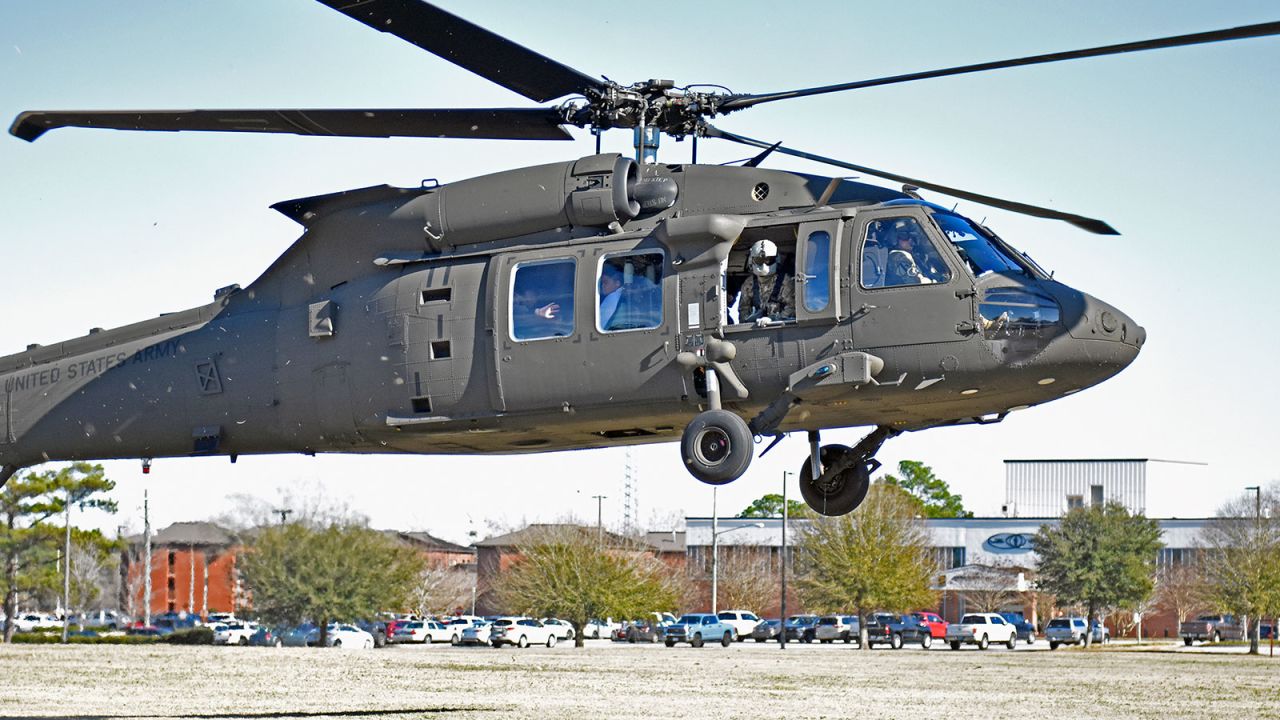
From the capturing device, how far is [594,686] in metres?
28.3

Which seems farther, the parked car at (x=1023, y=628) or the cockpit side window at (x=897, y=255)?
the parked car at (x=1023, y=628)

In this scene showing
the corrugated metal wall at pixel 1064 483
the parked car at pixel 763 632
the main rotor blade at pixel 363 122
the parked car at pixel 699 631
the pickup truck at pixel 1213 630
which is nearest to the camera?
the main rotor blade at pixel 363 122

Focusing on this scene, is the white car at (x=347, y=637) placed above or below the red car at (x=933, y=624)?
above

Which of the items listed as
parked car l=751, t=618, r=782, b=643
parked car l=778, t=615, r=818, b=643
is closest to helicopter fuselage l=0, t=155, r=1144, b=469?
parked car l=751, t=618, r=782, b=643

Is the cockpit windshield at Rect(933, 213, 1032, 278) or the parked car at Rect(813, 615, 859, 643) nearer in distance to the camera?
the cockpit windshield at Rect(933, 213, 1032, 278)

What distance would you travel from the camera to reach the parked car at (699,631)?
193 feet

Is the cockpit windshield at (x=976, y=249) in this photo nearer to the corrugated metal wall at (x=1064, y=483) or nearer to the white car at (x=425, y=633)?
the white car at (x=425, y=633)

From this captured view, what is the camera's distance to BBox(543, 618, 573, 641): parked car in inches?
2292

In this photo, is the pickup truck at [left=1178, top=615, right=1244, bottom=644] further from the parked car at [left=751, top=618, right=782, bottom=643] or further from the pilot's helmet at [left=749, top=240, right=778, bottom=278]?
the pilot's helmet at [left=749, top=240, right=778, bottom=278]

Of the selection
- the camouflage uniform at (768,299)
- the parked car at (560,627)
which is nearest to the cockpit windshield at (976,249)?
the camouflage uniform at (768,299)

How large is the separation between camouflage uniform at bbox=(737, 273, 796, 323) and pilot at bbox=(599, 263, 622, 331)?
38.2 inches

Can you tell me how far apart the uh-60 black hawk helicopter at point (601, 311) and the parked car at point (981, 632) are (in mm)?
48838

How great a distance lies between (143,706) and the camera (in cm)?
2167

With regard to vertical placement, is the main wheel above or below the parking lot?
above
